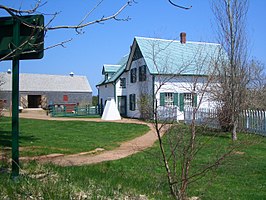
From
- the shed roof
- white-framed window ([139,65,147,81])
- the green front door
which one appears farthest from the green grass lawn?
the shed roof

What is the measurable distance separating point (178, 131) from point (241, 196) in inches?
98.2

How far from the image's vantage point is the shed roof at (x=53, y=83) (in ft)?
182

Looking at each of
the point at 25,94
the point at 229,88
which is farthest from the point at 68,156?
the point at 25,94

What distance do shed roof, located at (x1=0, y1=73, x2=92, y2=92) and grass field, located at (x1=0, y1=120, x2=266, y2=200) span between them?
159ft

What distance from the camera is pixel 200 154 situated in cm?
1080

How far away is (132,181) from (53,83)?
2159 inches

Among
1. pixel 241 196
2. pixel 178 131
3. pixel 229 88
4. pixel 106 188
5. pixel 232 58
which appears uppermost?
pixel 232 58

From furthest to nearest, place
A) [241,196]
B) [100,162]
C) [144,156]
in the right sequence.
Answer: [144,156], [100,162], [241,196]

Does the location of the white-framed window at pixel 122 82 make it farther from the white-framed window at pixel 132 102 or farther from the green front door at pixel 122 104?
the white-framed window at pixel 132 102

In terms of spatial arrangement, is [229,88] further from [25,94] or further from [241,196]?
[25,94]

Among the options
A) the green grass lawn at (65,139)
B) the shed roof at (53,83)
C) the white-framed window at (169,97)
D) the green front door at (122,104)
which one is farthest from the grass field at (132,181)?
→ the shed roof at (53,83)

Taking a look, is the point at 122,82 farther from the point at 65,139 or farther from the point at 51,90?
the point at 51,90

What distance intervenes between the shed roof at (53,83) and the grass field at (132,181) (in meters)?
48.5

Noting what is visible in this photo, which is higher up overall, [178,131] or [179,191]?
[178,131]
